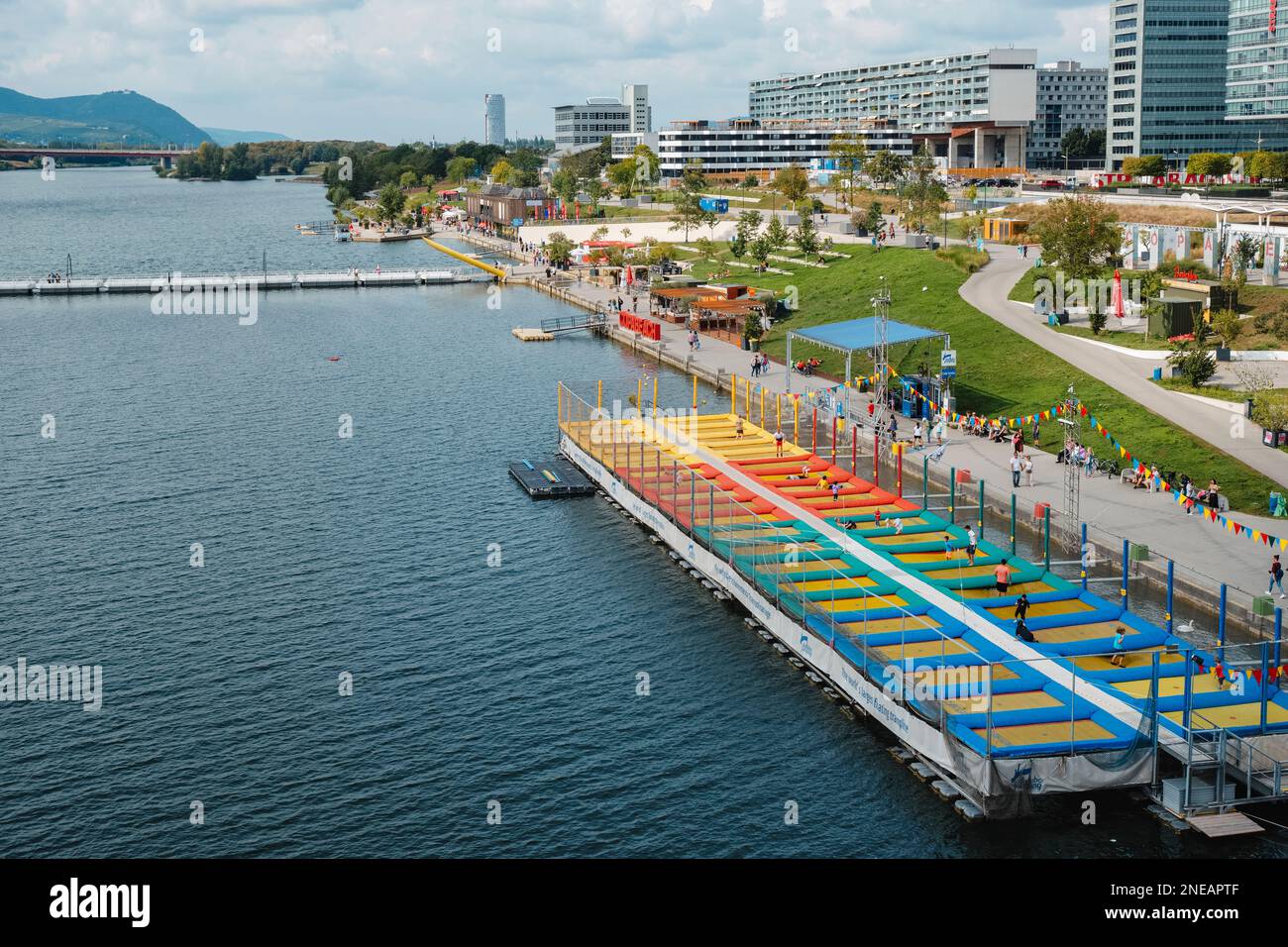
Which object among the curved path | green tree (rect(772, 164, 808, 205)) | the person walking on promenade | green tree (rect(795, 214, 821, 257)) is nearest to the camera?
the person walking on promenade

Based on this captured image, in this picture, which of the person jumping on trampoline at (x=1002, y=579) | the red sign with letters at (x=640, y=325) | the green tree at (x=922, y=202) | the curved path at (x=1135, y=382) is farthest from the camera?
the green tree at (x=922, y=202)

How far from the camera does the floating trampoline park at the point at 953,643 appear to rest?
3325cm

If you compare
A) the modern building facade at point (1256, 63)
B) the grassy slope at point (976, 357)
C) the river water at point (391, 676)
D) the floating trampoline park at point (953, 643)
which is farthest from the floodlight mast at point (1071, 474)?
the modern building facade at point (1256, 63)

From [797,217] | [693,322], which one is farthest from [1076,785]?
[797,217]

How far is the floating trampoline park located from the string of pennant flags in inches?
279

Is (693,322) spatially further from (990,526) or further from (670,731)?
(670,731)

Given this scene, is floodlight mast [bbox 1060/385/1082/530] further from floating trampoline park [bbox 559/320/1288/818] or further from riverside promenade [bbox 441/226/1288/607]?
floating trampoline park [bbox 559/320/1288/818]

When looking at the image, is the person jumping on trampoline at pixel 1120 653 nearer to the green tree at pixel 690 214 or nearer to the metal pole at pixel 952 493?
the metal pole at pixel 952 493

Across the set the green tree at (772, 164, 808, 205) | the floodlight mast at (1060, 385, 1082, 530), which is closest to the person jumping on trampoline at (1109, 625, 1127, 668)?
the floodlight mast at (1060, 385, 1082, 530)

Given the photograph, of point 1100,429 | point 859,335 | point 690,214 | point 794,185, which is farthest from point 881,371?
point 794,185

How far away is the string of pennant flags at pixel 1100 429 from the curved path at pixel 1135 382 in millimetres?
2873

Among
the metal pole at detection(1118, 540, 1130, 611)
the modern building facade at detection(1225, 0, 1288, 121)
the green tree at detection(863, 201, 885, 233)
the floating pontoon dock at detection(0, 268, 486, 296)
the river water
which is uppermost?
the modern building facade at detection(1225, 0, 1288, 121)

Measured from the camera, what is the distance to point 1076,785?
3312cm

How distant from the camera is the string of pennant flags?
47.9 metres
